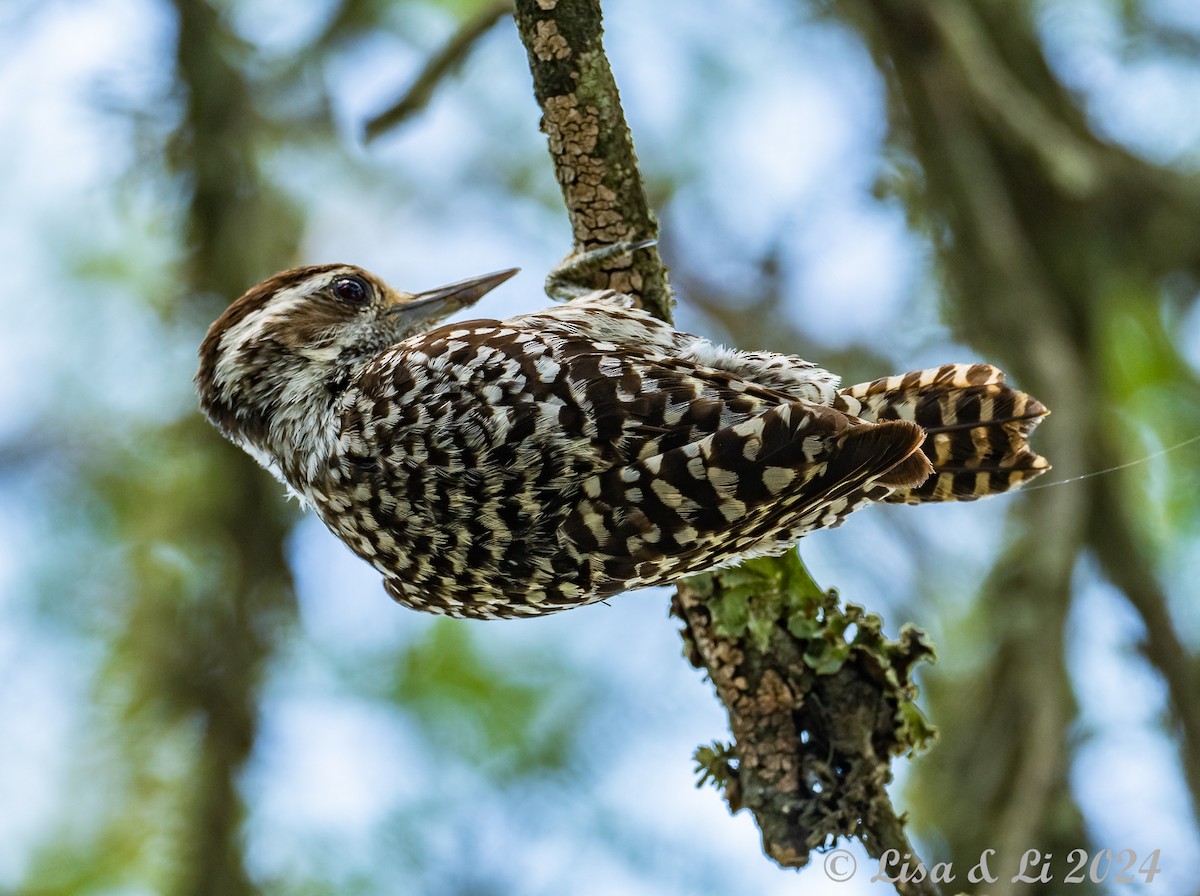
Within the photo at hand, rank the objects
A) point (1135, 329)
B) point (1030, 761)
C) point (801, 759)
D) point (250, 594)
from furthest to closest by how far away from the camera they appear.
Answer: point (1135, 329), point (250, 594), point (1030, 761), point (801, 759)

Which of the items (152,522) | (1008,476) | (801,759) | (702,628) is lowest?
(801,759)

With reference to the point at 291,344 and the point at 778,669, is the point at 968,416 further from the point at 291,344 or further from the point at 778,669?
the point at 291,344

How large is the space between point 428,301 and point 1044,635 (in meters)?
2.35

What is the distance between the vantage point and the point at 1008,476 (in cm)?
351

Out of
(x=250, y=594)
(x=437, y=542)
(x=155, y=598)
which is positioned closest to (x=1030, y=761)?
(x=437, y=542)

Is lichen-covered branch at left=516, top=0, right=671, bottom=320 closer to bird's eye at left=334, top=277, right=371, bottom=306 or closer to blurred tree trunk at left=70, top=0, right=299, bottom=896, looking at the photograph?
bird's eye at left=334, top=277, right=371, bottom=306

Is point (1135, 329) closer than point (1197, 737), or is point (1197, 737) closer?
point (1197, 737)

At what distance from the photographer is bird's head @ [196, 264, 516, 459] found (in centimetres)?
392

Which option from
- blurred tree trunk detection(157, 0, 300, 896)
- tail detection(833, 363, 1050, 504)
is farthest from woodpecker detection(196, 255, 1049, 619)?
blurred tree trunk detection(157, 0, 300, 896)

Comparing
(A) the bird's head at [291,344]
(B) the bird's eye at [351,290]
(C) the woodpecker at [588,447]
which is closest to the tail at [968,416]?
(C) the woodpecker at [588,447]

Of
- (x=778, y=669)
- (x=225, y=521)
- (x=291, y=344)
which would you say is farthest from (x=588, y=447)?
(x=225, y=521)

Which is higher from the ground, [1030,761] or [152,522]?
[152,522]

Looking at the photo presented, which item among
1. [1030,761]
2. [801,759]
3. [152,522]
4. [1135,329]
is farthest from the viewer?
[1135,329]

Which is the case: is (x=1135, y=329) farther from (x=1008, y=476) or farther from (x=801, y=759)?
(x=801, y=759)
